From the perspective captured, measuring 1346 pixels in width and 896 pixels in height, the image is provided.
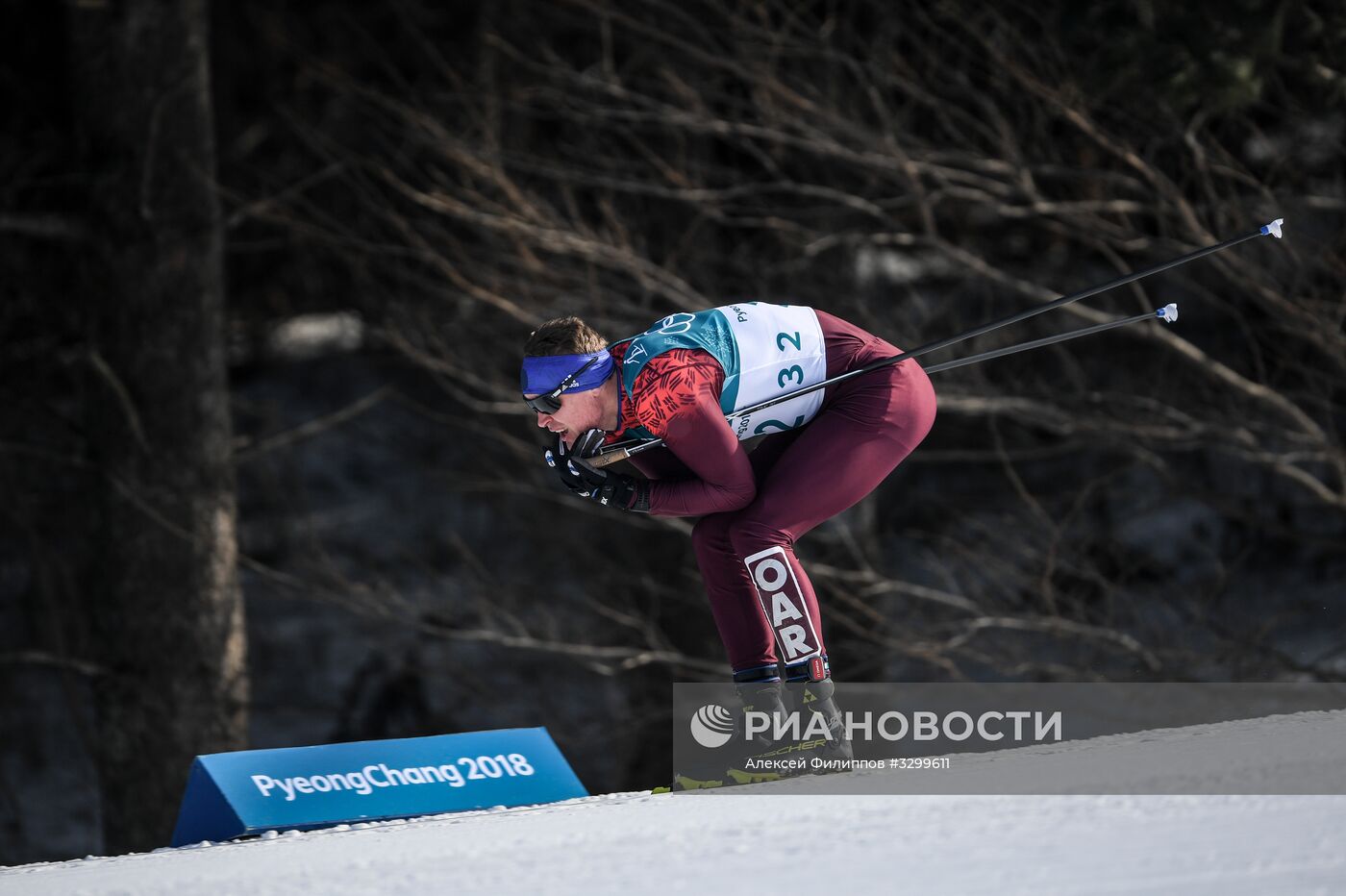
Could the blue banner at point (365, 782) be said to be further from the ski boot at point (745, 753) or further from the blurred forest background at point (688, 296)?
the blurred forest background at point (688, 296)

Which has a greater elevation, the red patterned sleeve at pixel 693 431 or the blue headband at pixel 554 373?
the blue headband at pixel 554 373

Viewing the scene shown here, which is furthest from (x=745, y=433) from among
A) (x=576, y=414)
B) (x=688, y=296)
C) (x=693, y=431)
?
(x=688, y=296)

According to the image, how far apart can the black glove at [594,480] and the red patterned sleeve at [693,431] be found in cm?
4

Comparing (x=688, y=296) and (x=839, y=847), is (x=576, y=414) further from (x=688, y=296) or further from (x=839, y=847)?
(x=688, y=296)

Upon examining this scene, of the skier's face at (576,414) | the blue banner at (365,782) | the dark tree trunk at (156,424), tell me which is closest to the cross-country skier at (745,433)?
the skier's face at (576,414)

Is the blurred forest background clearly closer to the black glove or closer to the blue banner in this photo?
the blue banner

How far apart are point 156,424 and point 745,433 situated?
4.53 m

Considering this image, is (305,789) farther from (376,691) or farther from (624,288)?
(376,691)

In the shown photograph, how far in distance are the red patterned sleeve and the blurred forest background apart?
3.85 metres

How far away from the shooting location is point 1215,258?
25.4 feet

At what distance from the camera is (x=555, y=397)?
3.83 m

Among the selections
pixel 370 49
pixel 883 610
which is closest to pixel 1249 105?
pixel 883 610

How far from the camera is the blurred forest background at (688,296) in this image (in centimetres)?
761

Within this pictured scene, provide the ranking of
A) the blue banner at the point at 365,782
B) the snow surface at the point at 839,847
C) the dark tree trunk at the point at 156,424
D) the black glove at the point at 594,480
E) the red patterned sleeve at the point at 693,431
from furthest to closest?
the dark tree trunk at the point at 156,424 < the blue banner at the point at 365,782 < the black glove at the point at 594,480 < the red patterned sleeve at the point at 693,431 < the snow surface at the point at 839,847
